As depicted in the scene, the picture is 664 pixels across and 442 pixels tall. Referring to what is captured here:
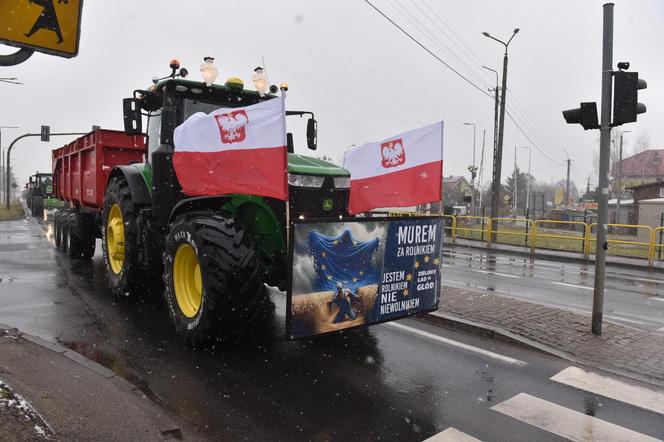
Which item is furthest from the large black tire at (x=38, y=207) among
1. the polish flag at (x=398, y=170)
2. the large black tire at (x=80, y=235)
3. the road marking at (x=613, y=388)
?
the road marking at (x=613, y=388)

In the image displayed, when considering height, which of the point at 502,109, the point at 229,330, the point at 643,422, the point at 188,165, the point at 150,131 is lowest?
the point at 643,422

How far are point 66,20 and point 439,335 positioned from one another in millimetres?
5140

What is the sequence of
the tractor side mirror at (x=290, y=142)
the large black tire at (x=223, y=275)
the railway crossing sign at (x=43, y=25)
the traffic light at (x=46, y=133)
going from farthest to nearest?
the traffic light at (x=46, y=133) → the tractor side mirror at (x=290, y=142) → the large black tire at (x=223, y=275) → the railway crossing sign at (x=43, y=25)

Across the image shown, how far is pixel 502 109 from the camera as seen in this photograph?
21.1 metres

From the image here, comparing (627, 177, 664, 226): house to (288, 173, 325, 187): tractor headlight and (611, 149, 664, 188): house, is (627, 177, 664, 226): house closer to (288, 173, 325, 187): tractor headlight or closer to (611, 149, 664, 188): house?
(611, 149, 664, 188): house

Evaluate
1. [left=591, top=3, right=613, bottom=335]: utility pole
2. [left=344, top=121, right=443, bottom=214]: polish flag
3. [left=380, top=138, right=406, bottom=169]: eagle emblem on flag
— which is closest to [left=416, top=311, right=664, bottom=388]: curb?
[left=591, top=3, right=613, bottom=335]: utility pole

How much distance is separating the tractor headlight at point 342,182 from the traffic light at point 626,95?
3.52 m

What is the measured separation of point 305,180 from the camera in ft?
18.3

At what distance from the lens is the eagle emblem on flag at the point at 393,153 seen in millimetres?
6082

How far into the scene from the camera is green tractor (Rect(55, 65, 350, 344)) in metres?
4.88

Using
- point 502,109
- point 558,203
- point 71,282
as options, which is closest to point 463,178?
point 558,203

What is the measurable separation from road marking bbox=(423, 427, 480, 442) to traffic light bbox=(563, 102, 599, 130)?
15.1 feet

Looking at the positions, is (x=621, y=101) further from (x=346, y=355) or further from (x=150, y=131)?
(x=150, y=131)

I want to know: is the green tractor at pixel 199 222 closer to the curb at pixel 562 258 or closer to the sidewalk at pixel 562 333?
the sidewalk at pixel 562 333
